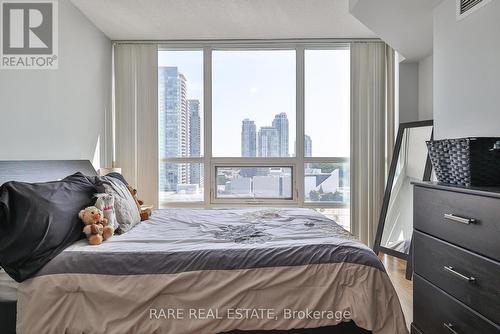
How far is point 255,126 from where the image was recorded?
4.02 m

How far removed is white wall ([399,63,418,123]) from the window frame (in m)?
0.74

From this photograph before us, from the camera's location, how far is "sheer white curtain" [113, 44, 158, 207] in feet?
12.8

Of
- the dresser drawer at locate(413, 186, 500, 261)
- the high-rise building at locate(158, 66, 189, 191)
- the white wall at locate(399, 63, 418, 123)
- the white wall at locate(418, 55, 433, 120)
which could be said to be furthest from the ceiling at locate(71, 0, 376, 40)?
the dresser drawer at locate(413, 186, 500, 261)

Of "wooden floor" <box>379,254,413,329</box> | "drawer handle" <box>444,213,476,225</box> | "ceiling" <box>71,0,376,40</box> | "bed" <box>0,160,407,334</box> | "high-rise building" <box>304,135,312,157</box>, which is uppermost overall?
"ceiling" <box>71,0,376,40</box>

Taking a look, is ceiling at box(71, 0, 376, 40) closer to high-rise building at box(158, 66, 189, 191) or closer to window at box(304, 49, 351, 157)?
window at box(304, 49, 351, 157)

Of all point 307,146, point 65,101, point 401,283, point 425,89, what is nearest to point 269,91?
point 307,146

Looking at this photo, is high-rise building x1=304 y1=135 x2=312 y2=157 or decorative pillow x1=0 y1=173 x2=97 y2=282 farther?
high-rise building x1=304 y1=135 x2=312 y2=157

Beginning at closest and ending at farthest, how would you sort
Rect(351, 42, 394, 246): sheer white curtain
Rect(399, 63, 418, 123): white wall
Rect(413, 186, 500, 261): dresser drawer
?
1. Rect(413, 186, 500, 261): dresser drawer
2. Rect(399, 63, 418, 123): white wall
3. Rect(351, 42, 394, 246): sheer white curtain

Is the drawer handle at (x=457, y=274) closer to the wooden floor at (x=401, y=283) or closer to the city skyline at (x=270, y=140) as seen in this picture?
the wooden floor at (x=401, y=283)

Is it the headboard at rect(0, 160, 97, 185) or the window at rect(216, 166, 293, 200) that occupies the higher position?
the headboard at rect(0, 160, 97, 185)

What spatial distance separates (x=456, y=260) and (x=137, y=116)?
358cm

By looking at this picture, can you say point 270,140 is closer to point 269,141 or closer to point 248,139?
point 269,141

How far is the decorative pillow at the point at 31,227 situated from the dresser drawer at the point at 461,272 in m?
1.97

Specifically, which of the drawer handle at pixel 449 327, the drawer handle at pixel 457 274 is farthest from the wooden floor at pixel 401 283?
the drawer handle at pixel 457 274
